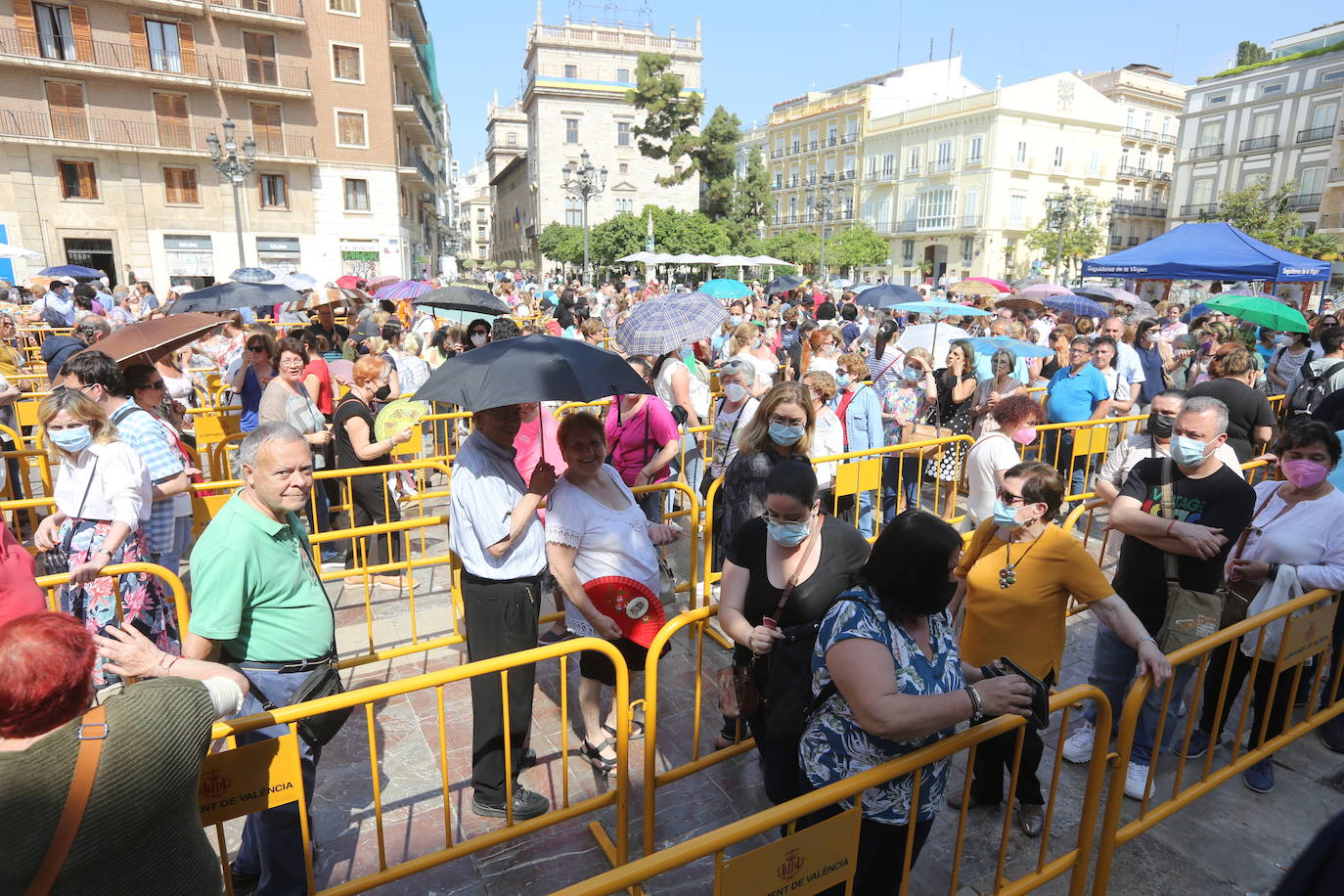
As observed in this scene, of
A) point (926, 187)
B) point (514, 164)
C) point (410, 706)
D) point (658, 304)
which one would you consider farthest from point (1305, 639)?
point (514, 164)

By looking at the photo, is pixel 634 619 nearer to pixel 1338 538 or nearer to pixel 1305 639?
pixel 1305 639

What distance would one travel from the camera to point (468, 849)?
8.81 ft

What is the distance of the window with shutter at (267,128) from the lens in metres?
31.7

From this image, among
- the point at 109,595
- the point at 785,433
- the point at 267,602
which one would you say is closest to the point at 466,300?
the point at 109,595

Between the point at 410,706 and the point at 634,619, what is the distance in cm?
173

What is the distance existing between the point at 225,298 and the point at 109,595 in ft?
23.4

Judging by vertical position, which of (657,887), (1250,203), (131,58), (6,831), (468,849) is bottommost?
(657,887)

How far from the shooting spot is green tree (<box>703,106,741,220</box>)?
52.6 m

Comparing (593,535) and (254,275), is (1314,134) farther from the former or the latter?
(593,535)

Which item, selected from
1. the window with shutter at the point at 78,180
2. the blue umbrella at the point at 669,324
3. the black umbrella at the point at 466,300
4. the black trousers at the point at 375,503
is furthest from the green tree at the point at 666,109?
the black trousers at the point at 375,503

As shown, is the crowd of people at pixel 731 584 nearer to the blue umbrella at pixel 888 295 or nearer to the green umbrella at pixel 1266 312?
the green umbrella at pixel 1266 312

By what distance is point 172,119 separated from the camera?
30.5m

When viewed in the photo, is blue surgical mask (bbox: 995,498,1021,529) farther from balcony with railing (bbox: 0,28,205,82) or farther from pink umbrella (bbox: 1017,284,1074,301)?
balcony with railing (bbox: 0,28,205,82)

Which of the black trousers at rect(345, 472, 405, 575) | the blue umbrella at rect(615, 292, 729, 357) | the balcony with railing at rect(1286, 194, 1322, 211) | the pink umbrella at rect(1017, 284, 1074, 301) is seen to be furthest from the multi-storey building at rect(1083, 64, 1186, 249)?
the black trousers at rect(345, 472, 405, 575)
